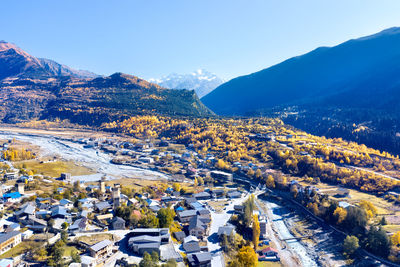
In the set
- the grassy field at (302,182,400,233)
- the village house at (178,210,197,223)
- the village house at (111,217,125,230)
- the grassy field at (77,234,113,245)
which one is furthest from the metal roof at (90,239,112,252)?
the grassy field at (302,182,400,233)

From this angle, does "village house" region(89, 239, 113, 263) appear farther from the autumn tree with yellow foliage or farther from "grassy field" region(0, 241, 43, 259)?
the autumn tree with yellow foliage

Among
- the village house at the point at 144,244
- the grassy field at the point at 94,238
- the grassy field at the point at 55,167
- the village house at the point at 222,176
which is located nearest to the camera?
the village house at the point at 144,244

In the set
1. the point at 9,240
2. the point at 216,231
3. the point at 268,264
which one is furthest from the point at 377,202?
the point at 9,240

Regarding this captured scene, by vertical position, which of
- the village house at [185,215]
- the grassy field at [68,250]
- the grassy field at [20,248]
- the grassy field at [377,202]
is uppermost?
the grassy field at [20,248]

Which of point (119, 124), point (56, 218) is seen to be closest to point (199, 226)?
point (56, 218)

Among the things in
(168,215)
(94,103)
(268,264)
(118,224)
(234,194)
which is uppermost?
(94,103)

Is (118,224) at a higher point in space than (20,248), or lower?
lower

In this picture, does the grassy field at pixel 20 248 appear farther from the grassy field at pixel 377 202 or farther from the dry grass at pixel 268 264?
the grassy field at pixel 377 202

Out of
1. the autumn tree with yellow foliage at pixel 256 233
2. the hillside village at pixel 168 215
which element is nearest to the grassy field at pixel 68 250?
the hillside village at pixel 168 215

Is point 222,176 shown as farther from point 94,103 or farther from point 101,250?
point 94,103
